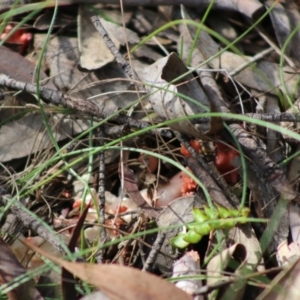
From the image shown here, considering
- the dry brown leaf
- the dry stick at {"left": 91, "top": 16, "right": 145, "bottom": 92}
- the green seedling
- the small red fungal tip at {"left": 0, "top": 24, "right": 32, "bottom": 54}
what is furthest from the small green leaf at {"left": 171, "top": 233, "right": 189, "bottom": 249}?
the small red fungal tip at {"left": 0, "top": 24, "right": 32, "bottom": 54}

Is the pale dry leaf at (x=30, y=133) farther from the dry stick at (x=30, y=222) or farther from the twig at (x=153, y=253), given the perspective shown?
the twig at (x=153, y=253)

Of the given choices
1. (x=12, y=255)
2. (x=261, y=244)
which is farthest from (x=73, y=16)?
(x=261, y=244)

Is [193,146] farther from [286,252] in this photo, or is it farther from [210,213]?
[286,252]

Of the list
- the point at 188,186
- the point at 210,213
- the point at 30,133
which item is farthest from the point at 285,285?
the point at 30,133

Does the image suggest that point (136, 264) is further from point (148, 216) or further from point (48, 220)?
point (48, 220)

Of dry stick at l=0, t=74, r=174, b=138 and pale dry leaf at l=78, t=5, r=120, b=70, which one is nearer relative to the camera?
dry stick at l=0, t=74, r=174, b=138

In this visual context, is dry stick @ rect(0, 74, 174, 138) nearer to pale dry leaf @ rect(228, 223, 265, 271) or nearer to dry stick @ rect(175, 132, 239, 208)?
dry stick @ rect(175, 132, 239, 208)
